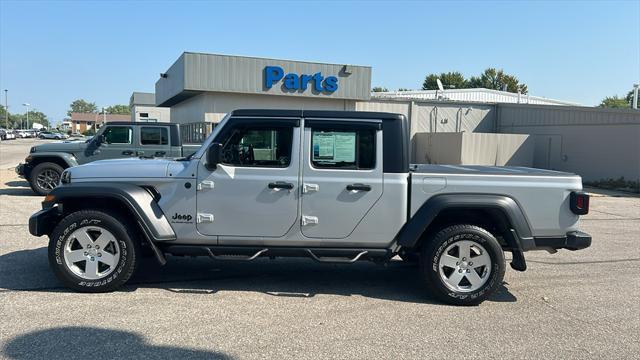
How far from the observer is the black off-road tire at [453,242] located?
5.10 metres

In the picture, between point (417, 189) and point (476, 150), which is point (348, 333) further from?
point (476, 150)

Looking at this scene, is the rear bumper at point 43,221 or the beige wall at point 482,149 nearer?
the rear bumper at point 43,221

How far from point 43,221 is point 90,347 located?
1.97 m

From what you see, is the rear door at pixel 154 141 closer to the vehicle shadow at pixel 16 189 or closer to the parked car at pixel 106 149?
the parked car at pixel 106 149

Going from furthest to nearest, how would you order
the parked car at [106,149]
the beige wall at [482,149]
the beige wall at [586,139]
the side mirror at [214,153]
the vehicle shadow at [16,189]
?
the beige wall at [482,149], the beige wall at [586,139], the vehicle shadow at [16,189], the parked car at [106,149], the side mirror at [214,153]

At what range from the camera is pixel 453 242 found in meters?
5.13

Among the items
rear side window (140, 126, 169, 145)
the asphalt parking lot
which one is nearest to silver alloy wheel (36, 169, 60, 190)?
rear side window (140, 126, 169, 145)

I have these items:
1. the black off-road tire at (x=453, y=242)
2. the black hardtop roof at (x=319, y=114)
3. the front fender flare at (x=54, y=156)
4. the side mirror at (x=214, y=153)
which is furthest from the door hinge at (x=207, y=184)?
the front fender flare at (x=54, y=156)

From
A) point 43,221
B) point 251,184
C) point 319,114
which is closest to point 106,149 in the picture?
point 43,221

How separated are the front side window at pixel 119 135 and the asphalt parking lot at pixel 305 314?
5994 mm

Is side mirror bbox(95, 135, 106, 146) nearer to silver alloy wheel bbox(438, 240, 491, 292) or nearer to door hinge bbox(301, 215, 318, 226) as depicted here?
door hinge bbox(301, 215, 318, 226)

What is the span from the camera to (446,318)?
15.7 feet

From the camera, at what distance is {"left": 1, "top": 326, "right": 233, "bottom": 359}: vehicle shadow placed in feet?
12.3

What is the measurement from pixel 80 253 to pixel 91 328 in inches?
46.2
